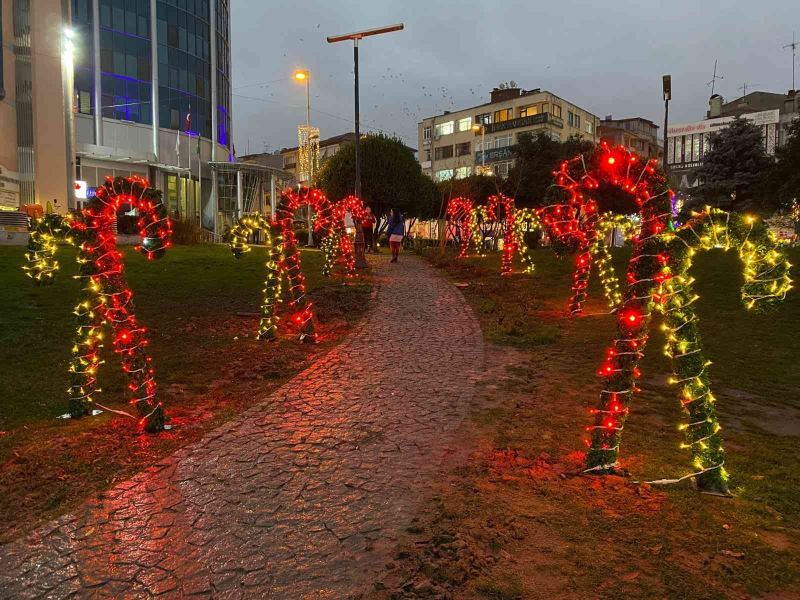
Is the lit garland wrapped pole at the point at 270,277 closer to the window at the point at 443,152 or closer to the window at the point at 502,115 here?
the window at the point at 502,115

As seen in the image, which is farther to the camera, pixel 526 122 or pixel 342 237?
pixel 526 122

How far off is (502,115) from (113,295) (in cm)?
6301

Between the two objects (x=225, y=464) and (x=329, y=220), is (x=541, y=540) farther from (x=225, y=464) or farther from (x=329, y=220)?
(x=329, y=220)

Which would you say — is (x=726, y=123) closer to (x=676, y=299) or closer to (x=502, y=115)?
(x=502, y=115)

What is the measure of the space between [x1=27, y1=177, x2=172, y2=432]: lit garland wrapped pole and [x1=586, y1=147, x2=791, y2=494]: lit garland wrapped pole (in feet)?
12.3

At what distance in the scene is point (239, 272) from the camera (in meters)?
17.6

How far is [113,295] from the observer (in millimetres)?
5223

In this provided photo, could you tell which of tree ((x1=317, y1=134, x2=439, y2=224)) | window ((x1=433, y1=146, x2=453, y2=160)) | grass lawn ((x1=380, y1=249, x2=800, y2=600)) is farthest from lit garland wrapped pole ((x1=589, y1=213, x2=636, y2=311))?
window ((x1=433, y1=146, x2=453, y2=160))

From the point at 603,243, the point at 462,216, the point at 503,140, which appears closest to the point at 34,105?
the point at 462,216

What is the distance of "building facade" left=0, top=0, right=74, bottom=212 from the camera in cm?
2686

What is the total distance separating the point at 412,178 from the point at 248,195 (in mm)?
14921

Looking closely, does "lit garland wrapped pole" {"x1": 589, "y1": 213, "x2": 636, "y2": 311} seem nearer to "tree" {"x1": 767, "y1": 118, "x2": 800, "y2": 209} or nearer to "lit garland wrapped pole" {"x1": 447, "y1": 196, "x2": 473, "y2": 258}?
"tree" {"x1": 767, "y1": 118, "x2": 800, "y2": 209}

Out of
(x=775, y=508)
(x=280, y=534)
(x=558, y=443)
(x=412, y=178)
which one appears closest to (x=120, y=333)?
(x=280, y=534)

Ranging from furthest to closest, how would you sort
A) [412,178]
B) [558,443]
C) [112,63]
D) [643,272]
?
[112,63] → [412,178] → [558,443] → [643,272]
